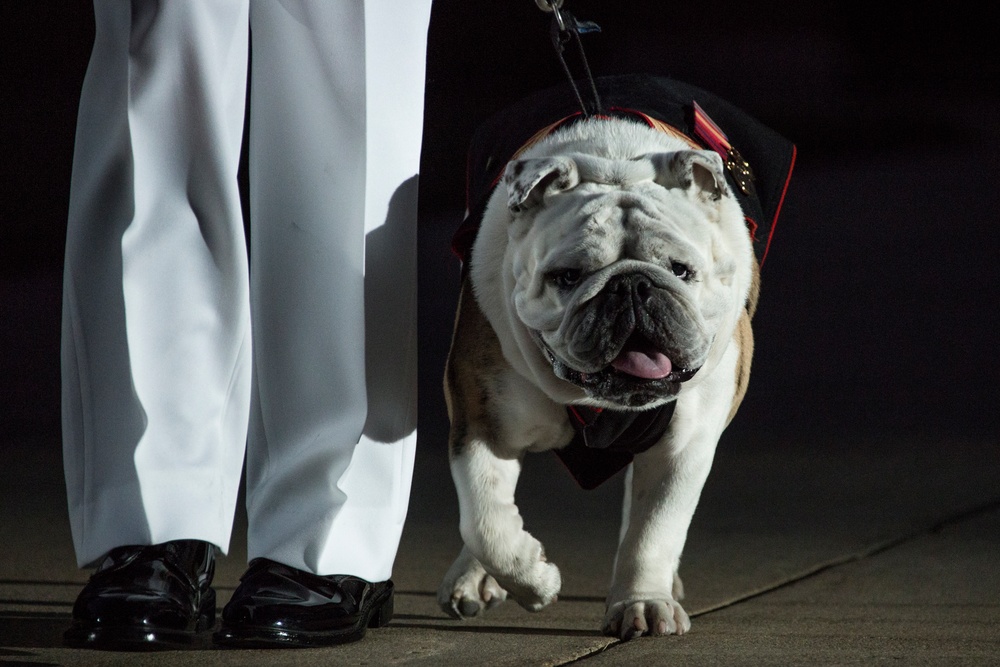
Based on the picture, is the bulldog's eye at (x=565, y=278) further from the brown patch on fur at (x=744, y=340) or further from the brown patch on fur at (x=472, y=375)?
the brown patch on fur at (x=744, y=340)

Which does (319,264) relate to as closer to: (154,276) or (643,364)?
(154,276)

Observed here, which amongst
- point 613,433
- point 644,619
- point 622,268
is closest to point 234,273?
point 622,268

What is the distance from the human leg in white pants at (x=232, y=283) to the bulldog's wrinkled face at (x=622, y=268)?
1.03 ft

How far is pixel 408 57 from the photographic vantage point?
2.76 meters

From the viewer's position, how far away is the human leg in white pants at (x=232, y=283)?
8.20 feet

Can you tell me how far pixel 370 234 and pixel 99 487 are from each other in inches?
28.5

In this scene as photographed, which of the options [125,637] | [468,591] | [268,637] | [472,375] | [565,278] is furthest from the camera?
[468,591]

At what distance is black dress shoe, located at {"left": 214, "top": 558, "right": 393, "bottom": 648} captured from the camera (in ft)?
8.13

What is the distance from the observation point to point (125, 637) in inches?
92.1

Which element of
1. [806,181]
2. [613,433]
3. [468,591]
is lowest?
[806,181]

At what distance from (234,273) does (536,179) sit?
24.7 inches

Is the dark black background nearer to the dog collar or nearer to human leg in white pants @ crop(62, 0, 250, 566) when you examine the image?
the dog collar

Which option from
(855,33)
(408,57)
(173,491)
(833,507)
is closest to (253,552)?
(173,491)

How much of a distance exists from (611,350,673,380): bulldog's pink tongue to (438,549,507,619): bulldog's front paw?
651 mm
